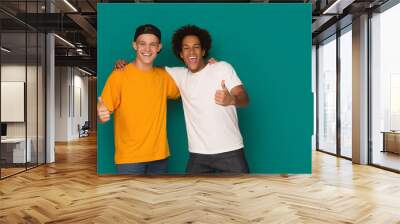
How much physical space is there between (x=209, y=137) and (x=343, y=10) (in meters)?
4.63

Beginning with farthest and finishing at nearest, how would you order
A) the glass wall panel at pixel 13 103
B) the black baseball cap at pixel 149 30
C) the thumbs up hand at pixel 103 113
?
1. the glass wall panel at pixel 13 103
2. the black baseball cap at pixel 149 30
3. the thumbs up hand at pixel 103 113

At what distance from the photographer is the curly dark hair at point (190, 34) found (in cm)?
499

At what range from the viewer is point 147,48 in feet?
16.0

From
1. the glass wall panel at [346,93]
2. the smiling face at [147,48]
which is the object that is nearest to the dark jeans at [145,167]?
the smiling face at [147,48]

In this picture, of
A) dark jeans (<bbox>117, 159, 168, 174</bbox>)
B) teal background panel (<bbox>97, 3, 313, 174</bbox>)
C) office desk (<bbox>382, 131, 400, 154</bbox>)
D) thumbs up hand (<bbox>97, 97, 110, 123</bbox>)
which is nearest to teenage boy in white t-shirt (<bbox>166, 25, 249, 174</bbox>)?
teal background panel (<bbox>97, 3, 313, 174</bbox>)

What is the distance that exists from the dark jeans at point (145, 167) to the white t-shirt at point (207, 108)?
1.52 ft

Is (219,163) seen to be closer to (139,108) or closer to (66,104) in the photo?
(139,108)

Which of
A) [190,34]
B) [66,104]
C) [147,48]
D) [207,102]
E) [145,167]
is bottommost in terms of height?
[145,167]

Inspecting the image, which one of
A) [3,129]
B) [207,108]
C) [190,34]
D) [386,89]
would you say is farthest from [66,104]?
[207,108]

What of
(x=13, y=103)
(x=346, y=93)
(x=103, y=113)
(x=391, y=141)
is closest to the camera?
(x=103, y=113)

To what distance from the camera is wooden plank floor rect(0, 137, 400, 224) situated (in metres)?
3.95

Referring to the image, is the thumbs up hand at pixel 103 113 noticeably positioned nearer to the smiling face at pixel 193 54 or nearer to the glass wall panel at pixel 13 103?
the smiling face at pixel 193 54

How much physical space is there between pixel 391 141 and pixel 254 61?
4.26 metres

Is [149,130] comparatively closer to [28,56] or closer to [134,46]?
[134,46]
